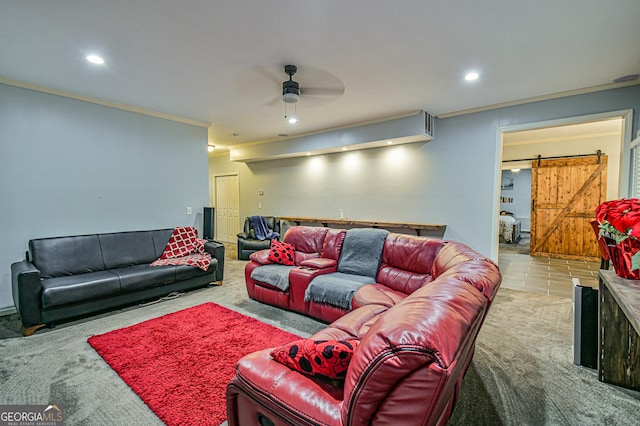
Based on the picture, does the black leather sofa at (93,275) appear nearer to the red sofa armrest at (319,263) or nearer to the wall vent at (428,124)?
the red sofa armrest at (319,263)

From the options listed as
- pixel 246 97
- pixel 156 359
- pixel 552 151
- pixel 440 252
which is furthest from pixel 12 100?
pixel 552 151

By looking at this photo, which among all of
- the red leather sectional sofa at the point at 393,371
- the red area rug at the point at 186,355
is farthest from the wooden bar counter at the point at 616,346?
the red area rug at the point at 186,355

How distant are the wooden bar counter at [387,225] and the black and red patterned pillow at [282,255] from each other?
2166 millimetres

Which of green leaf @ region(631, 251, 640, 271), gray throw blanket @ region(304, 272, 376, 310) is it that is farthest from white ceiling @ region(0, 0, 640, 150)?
gray throw blanket @ region(304, 272, 376, 310)

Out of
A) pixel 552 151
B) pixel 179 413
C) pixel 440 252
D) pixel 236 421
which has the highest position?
pixel 552 151

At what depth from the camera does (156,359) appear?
2453 mm

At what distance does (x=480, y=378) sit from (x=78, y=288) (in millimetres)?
3935

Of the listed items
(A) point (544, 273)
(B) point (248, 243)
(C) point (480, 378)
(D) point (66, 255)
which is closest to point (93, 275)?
(D) point (66, 255)

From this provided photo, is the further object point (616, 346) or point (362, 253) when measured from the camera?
point (362, 253)

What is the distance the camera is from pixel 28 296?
289 centimetres

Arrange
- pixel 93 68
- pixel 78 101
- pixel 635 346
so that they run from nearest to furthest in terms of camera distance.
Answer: pixel 635 346 → pixel 93 68 → pixel 78 101

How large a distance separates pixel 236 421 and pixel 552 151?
26.2 feet

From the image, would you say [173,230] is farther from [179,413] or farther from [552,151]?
[552,151]

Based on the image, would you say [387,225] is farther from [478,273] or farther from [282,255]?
[478,273]
